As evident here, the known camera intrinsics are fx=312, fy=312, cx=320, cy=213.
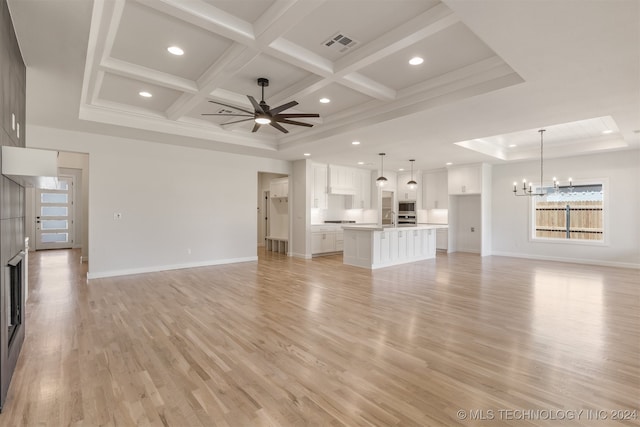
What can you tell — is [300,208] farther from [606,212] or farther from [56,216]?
[56,216]

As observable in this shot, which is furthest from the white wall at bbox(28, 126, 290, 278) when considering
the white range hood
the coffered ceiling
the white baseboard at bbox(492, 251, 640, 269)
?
the white baseboard at bbox(492, 251, 640, 269)

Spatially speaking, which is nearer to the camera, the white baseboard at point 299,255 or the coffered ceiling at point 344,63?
the coffered ceiling at point 344,63

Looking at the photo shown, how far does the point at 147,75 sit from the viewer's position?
4102mm

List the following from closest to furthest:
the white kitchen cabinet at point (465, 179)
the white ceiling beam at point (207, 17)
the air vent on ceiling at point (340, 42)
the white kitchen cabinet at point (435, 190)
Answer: the white ceiling beam at point (207, 17) → the air vent on ceiling at point (340, 42) → the white kitchen cabinet at point (465, 179) → the white kitchen cabinet at point (435, 190)

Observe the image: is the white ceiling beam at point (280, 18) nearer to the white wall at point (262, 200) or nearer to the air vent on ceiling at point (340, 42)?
the air vent on ceiling at point (340, 42)

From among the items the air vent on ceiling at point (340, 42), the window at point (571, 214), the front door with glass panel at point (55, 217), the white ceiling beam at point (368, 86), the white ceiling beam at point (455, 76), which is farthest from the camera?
the front door with glass panel at point (55, 217)

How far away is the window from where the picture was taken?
782 centimetres

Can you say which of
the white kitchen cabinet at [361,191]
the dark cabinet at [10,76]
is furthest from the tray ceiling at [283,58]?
the white kitchen cabinet at [361,191]

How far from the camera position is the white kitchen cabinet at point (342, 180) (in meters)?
9.77

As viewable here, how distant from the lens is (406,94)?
462cm

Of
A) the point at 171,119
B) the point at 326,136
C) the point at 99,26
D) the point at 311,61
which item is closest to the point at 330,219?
the point at 326,136

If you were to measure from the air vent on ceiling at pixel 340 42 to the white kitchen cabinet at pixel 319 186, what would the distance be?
19.0 feet

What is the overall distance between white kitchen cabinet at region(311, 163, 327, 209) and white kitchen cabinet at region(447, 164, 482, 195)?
13.1 feet

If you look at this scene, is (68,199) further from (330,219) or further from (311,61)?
(311,61)
